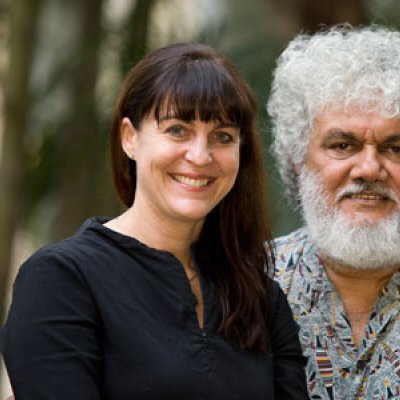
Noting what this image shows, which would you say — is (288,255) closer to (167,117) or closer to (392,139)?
(392,139)

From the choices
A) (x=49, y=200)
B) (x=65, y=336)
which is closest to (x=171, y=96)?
(x=65, y=336)

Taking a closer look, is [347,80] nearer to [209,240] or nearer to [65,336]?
[209,240]

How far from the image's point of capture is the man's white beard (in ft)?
11.8

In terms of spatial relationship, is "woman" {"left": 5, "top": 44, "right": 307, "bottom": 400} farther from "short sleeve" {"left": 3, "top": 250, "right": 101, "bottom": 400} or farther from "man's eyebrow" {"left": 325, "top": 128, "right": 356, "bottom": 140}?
"man's eyebrow" {"left": 325, "top": 128, "right": 356, "bottom": 140}

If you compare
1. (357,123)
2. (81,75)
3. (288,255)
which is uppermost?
(81,75)

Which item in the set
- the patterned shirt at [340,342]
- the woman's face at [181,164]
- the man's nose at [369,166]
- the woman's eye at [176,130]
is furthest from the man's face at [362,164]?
the woman's eye at [176,130]

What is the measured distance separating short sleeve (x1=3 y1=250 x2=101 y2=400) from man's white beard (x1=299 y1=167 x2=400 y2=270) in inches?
45.4

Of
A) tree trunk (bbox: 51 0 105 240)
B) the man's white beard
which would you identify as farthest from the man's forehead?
tree trunk (bbox: 51 0 105 240)

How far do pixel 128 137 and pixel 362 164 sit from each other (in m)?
0.90

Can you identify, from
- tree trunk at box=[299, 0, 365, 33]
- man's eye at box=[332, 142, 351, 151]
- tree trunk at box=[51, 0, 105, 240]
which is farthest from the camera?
tree trunk at box=[51, 0, 105, 240]

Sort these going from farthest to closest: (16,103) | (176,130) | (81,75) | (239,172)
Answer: (81,75)
(16,103)
(239,172)
(176,130)

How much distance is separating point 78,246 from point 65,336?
0.89 feet

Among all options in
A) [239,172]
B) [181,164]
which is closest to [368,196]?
[239,172]

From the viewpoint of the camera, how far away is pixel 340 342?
3.60 metres
